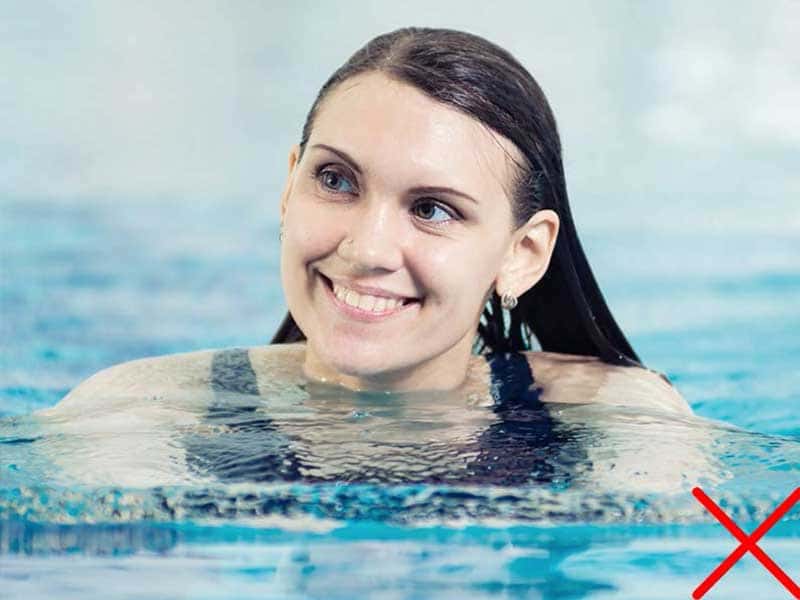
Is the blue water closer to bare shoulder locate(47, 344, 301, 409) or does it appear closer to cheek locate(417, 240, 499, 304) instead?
bare shoulder locate(47, 344, 301, 409)

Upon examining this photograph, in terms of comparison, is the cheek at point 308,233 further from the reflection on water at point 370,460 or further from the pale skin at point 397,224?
the reflection on water at point 370,460

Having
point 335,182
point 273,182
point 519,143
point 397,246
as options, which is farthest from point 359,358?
point 273,182

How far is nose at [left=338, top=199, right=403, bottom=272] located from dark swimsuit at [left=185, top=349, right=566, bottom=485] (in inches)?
16.8

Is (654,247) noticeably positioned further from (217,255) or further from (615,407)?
(615,407)

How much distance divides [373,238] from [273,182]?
413cm

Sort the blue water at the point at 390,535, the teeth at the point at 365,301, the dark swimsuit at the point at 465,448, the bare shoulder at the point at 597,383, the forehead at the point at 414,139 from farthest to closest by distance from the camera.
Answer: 1. the bare shoulder at the point at 597,383
2. the teeth at the point at 365,301
3. the forehead at the point at 414,139
4. the dark swimsuit at the point at 465,448
5. the blue water at the point at 390,535

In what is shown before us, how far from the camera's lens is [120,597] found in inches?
105

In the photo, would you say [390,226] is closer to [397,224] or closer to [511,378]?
[397,224]

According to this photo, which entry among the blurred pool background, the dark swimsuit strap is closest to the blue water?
the dark swimsuit strap

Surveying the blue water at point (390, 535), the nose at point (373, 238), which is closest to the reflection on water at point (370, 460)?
the blue water at point (390, 535)

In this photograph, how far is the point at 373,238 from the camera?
127 inches

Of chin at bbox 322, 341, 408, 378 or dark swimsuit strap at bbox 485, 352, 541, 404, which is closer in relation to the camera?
chin at bbox 322, 341, 408, 378

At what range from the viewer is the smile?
10.9 feet

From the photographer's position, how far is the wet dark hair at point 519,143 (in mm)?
3297
